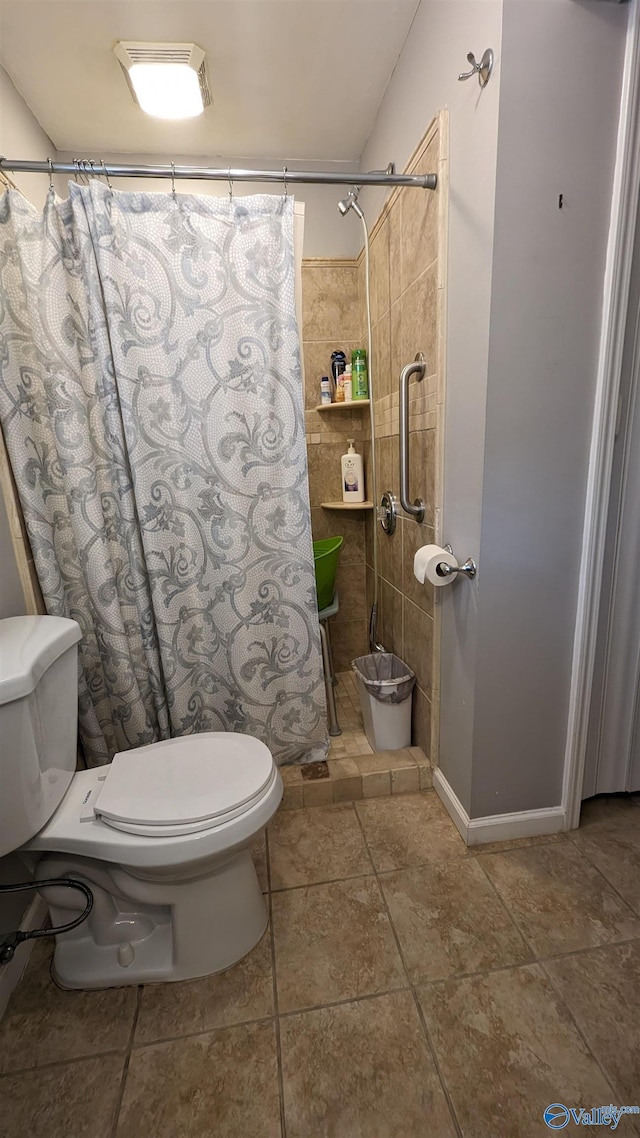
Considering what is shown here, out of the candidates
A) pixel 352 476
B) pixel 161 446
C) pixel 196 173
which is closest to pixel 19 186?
pixel 196 173

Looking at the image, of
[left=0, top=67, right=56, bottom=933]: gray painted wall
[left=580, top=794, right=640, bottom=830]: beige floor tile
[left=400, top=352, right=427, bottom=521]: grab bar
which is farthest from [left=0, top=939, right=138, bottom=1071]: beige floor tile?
[left=400, top=352, right=427, bottom=521]: grab bar

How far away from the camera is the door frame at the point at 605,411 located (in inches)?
40.9

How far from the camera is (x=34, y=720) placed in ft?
3.28

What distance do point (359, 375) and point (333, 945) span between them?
2.03 metres

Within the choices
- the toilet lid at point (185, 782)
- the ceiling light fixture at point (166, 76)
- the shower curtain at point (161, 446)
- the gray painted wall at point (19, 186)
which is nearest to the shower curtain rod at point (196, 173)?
the shower curtain at point (161, 446)

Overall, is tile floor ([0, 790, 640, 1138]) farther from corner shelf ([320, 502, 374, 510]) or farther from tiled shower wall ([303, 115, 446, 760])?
corner shelf ([320, 502, 374, 510])

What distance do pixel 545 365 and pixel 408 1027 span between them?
151 cm

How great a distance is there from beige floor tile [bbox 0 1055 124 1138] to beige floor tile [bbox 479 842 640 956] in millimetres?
951

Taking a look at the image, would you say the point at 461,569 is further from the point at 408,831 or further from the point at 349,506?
the point at 349,506

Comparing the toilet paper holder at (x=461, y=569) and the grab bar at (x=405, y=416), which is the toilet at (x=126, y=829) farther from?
the grab bar at (x=405, y=416)

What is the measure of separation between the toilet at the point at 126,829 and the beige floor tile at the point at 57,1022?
0.10 ft

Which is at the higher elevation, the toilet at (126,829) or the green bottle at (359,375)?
the green bottle at (359,375)

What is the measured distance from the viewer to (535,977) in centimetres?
107

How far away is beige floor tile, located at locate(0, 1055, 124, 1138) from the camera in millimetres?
864
